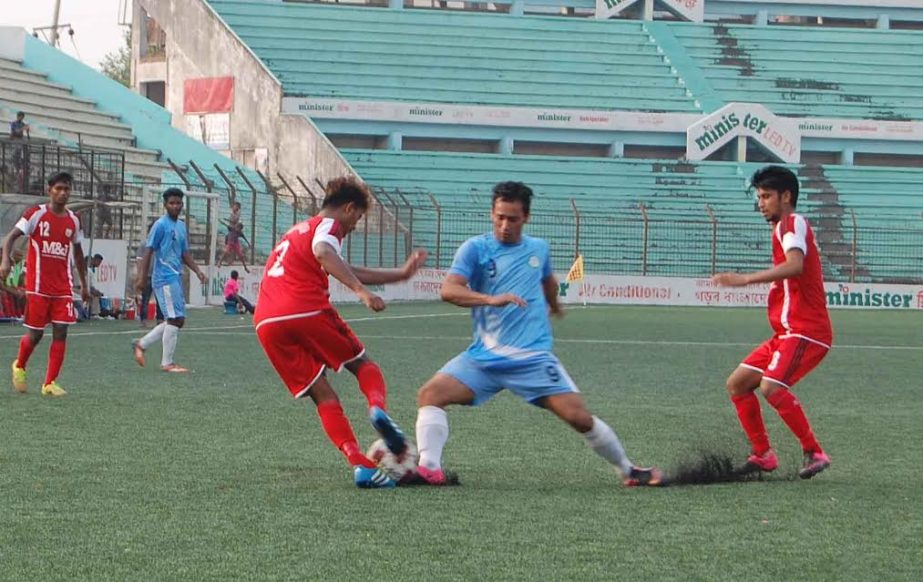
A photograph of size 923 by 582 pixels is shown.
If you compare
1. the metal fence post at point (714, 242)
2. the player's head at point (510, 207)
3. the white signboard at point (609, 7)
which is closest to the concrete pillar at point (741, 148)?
the metal fence post at point (714, 242)

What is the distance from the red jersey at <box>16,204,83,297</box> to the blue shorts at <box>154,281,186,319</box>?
2823 mm

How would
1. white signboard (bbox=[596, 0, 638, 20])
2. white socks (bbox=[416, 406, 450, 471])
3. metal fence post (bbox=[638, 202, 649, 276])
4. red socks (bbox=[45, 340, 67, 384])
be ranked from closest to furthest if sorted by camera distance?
white socks (bbox=[416, 406, 450, 471])
red socks (bbox=[45, 340, 67, 384])
metal fence post (bbox=[638, 202, 649, 276])
white signboard (bbox=[596, 0, 638, 20])

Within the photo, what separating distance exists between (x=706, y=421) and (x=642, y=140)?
36.8m

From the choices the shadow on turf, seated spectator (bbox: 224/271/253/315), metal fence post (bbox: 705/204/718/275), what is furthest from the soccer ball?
metal fence post (bbox: 705/204/718/275)

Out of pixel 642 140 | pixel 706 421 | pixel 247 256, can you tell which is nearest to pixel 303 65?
pixel 642 140

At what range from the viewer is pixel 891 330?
26.9m

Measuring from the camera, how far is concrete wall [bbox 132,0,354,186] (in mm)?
42375

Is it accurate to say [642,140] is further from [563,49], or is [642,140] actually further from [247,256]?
[247,256]

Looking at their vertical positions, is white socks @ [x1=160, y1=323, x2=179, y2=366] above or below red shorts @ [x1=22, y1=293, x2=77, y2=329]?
below

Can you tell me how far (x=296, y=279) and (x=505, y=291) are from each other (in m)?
1.07

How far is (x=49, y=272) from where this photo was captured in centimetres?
1234

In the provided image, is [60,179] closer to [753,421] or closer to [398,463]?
[398,463]

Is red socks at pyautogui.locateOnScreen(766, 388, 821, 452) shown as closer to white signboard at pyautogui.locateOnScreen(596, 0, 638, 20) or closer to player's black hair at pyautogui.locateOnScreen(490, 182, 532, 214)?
player's black hair at pyautogui.locateOnScreen(490, 182, 532, 214)

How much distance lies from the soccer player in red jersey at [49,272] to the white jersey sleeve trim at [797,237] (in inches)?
253
